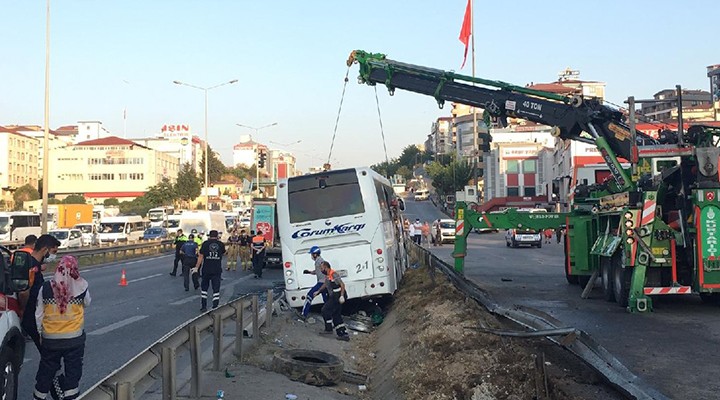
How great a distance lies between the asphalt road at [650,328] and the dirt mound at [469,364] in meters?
0.94

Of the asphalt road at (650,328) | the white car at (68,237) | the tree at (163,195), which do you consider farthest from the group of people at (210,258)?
the tree at (163,195)

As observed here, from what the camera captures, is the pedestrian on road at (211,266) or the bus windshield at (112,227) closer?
the pedestrian on road at (211,266)

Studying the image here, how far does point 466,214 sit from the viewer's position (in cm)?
2084

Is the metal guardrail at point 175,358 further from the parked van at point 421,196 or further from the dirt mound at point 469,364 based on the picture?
the parked van at point 421,196

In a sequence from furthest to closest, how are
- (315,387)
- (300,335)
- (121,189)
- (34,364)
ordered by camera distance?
(121,189), (300,335), (34,364), (315,387)

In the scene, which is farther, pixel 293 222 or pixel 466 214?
pixel 466 214

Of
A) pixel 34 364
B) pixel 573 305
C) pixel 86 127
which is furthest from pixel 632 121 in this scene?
pixel 86 127

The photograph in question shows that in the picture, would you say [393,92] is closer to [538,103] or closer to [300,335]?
[538,103]

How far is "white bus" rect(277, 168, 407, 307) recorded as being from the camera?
1555 centimetres

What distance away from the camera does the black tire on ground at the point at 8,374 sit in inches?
257

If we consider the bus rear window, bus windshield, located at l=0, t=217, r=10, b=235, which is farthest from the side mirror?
bus windshield, located at l=0, t=217, r=10, b=235

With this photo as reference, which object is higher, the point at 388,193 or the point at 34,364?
the point at 388,193

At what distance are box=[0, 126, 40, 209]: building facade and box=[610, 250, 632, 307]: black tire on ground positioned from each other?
108 meters

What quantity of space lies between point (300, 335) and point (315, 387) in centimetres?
407
